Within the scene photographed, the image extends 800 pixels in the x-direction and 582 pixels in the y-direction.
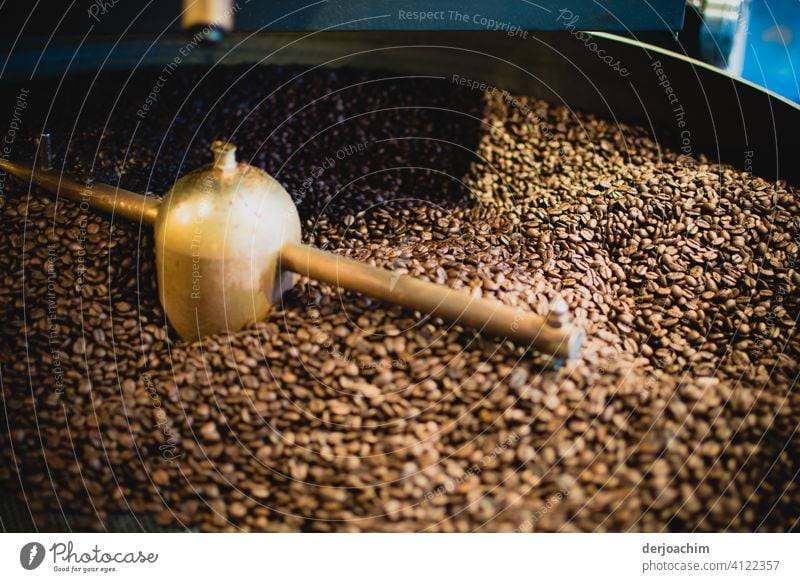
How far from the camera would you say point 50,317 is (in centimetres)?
179

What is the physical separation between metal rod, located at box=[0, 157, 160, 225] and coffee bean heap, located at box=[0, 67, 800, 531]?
0.07 meters

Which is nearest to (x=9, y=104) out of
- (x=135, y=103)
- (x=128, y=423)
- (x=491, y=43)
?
(x=135, y=103)

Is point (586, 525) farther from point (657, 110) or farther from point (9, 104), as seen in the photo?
point (9, 104)

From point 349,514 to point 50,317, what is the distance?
3.56 ft

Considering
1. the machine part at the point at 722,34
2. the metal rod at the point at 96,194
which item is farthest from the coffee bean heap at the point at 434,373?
the machine part at the point at 722,34

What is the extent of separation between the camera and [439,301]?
1524mm

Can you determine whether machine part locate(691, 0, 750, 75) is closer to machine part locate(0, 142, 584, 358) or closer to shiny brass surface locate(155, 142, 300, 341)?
machine part locate(0, 142, 584, 358)

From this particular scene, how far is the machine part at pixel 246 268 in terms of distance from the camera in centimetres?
150

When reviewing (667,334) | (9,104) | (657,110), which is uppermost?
(9,104)

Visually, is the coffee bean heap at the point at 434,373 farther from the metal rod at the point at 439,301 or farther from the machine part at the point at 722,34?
the machine part at the point at 722,34

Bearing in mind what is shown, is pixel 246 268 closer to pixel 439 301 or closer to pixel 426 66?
pixel 439 301

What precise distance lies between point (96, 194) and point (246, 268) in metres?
0.66

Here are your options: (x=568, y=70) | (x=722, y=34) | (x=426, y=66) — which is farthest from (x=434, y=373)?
(x=722, y=34)

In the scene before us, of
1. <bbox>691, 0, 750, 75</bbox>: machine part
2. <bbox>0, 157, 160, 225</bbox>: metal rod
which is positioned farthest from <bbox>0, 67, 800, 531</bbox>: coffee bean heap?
<bbox>691, 0, 750, 75</bbox>: machine part
